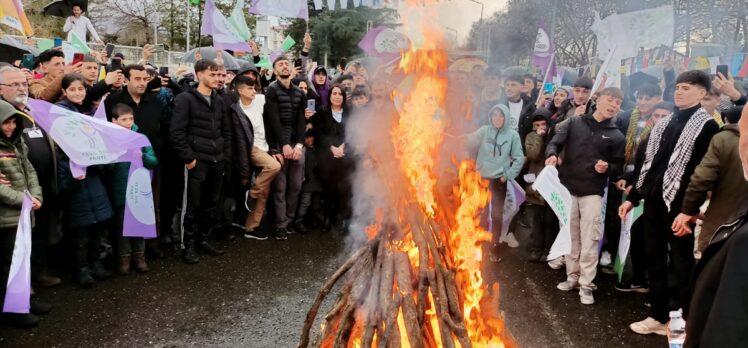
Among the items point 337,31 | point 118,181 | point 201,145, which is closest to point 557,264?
point 201,145

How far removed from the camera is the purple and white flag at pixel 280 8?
9.24m

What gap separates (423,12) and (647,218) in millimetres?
2944

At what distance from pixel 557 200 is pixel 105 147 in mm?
4728

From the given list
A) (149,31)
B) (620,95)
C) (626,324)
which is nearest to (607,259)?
(626,324)

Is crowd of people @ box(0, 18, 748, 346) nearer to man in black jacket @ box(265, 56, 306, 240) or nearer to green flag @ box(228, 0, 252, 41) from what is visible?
man in black jacket @ box(265, 56, 306, 240)

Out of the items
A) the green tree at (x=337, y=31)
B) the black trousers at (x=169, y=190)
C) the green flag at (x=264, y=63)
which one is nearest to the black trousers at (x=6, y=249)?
the black trousers at (x=169, y=190)

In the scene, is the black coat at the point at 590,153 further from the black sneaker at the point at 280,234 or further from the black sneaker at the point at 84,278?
the black sneaker at the point at 84,278

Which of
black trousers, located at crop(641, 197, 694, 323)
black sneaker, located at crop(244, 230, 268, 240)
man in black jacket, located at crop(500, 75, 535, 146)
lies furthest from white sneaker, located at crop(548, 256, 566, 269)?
black sneaker, located at crop(244, 230, 268, 240)

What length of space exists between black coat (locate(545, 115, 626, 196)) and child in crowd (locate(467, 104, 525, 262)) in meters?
0.80

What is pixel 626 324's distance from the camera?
4723 millimetres

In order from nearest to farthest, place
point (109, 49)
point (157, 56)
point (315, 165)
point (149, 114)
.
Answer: point (149, 114) < point (315, 165) < point (109, 49) < point (157, 56)

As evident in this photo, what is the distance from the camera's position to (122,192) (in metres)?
5.42

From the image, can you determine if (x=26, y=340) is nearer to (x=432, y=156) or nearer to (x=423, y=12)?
(x=432, y=156)

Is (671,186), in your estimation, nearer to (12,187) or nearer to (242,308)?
(242,308)
